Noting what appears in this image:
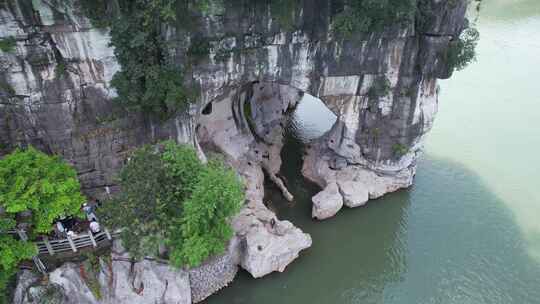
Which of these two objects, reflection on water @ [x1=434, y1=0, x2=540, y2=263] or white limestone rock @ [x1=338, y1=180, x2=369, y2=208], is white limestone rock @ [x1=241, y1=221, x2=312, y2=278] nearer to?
white limestone rock @ [x1=338, y1=180, x2=369, y2=208]

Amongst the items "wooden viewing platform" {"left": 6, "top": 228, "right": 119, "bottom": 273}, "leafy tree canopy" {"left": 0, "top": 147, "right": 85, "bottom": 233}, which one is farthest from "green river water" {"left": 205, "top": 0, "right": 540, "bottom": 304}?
"leafy tree canopy" {"left": 0, "top": 147, "right": 85, "bottom": 233}

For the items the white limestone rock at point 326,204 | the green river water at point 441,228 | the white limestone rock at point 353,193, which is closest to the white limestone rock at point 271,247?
the green river water at point 441,228

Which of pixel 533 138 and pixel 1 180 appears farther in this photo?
pixel 533 138

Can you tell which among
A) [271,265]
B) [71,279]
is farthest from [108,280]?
[271,265]

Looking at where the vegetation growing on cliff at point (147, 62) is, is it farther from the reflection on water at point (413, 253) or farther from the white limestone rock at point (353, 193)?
the white limestone rock at point (353, 193)

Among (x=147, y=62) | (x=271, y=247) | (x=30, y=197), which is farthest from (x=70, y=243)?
(x=271, y=247)

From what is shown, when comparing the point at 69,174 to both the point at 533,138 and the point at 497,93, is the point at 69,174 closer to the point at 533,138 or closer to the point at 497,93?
the point at 533,138

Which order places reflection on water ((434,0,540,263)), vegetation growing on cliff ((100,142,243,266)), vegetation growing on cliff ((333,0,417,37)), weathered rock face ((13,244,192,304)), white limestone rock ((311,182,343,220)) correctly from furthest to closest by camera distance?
reflection on water ((434,0,540,263)), white limestone rock ((311,182,343,220)), vegetation growing on cliff ((333,0,417,37)), weathered rock face ((13,244,192,304)), vegetation growing on cliff ((100,142,243,266))
